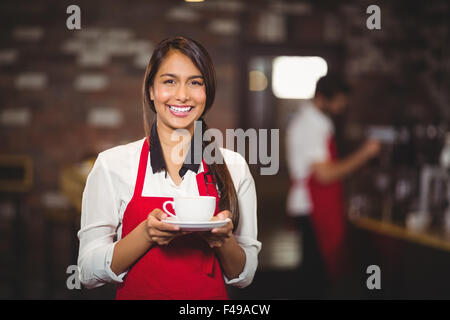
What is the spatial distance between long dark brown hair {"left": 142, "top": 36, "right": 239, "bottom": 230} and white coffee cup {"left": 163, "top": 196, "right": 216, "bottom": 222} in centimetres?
9

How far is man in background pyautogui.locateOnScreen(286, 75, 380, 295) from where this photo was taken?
7.70 ft

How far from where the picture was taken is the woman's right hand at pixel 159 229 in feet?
2.86

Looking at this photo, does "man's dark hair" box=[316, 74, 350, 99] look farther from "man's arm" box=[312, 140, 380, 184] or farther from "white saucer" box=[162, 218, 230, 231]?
"white saucer" box=[162, 218, 230, 231]

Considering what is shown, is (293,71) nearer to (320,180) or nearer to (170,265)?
(320,180)

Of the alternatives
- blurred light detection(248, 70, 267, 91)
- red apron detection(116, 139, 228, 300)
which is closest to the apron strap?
red apron detection(116, 139, 228, 300)

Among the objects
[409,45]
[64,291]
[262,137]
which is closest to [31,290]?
[64,291]

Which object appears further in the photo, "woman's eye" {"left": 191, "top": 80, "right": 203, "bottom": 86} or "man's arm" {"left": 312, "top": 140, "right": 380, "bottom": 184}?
"man's arm" {"left": 312, "top": 140, "right": 380, "bottom": 184}

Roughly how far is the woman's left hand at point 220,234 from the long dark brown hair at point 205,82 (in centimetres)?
4

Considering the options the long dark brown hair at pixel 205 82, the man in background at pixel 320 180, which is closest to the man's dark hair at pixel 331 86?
the man in background at pixel 320 180

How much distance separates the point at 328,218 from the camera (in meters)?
2.41

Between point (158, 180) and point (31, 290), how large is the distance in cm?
242

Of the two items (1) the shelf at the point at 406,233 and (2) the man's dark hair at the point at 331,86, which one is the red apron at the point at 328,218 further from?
(2) the man's dark hair at the point at 331,86

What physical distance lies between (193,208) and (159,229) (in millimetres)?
72
